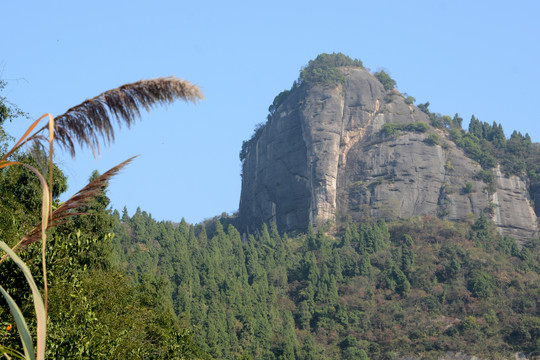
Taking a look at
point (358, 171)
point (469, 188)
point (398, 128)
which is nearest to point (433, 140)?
point (398, 128)

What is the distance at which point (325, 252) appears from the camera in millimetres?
89312

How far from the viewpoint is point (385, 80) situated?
11756 cm

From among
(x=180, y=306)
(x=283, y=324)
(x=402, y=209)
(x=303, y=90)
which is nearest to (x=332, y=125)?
(x=303, y=90)

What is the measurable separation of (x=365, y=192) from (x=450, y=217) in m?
11.4

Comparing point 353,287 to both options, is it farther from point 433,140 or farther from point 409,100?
point 409,100

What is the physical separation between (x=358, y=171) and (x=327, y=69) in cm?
1768

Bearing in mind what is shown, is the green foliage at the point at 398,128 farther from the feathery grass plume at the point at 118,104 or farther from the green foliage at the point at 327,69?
the feathery grass plume at the point at 118,104

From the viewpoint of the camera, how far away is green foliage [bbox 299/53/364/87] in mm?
112312

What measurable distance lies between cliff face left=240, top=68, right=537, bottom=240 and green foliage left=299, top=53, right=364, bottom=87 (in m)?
1.17

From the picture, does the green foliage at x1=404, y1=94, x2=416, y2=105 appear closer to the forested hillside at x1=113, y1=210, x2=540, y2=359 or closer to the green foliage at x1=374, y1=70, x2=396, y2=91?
the green foliage at x1=374, y1=70, x2=396, y2=91

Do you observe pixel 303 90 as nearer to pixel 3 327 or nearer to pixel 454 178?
pixel 454 178

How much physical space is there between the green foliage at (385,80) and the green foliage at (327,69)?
3075 mm

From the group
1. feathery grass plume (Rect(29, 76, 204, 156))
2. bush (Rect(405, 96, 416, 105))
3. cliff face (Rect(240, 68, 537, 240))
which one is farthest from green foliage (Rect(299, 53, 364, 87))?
feathery grass plume (Rect(29, 76, 204, 156))

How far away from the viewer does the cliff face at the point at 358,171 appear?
332ft
